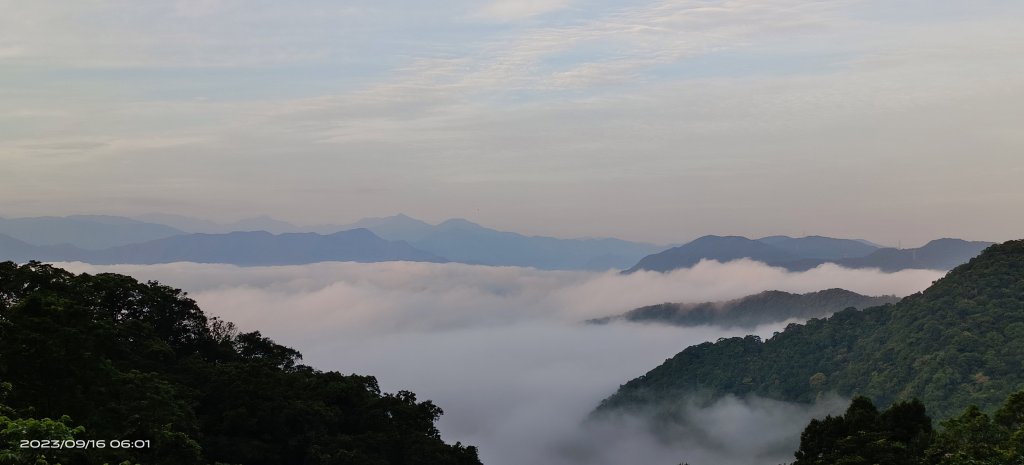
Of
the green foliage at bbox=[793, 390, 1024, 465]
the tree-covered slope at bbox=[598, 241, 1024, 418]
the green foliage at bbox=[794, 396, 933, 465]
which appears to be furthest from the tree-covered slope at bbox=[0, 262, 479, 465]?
the tree-covered slope at bbox=[598, 241, 1024, 418]

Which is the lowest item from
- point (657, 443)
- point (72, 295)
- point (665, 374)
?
point (657, 443)

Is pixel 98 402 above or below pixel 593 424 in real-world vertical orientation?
above

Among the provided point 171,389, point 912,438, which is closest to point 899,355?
point 912,438

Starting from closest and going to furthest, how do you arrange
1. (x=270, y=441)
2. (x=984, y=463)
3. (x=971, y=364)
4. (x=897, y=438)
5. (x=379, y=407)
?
(x=984, y=463)
(x=897, y=438)
(x=270, y=441)
(x=379, y=407)
(x=971, y=364)

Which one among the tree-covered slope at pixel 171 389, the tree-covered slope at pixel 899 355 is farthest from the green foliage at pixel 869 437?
the tree-covered slope at pixel 899 355

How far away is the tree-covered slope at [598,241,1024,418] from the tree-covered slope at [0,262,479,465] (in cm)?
5874

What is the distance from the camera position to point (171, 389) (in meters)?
38.7

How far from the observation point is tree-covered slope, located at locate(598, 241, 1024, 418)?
8944 centimetres

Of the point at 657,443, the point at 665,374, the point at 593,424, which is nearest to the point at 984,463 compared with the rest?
the point at 657,443

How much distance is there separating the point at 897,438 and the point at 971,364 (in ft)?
181

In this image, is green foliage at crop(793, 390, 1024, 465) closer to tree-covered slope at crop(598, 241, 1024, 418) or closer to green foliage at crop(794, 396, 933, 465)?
green foliage at crop(794, 396, 933, 465)

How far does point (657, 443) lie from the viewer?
134000 millimetres

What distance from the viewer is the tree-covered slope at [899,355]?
89.4 m

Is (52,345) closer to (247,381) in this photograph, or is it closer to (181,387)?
(181,387)
